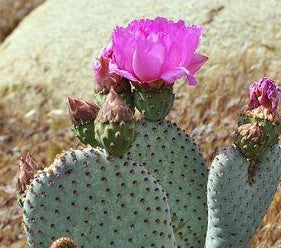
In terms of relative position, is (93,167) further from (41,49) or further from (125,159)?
(41,49)

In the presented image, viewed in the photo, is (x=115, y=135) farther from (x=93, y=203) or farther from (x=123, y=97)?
(x=123, y=97)

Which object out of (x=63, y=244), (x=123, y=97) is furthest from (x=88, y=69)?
(x=63, y=244)

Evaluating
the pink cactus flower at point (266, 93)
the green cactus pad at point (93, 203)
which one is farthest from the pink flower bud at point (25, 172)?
the pink cactus flower at point (266, 93)

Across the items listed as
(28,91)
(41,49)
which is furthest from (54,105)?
(41,49)

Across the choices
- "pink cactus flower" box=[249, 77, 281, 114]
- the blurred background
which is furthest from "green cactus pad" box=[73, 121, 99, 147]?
the blurred background

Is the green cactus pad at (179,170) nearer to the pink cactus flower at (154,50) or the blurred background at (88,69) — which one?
the pink cactus flower at (154,50)

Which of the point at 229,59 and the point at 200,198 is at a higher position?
the point at 200,198

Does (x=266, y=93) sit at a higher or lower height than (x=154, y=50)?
lower
